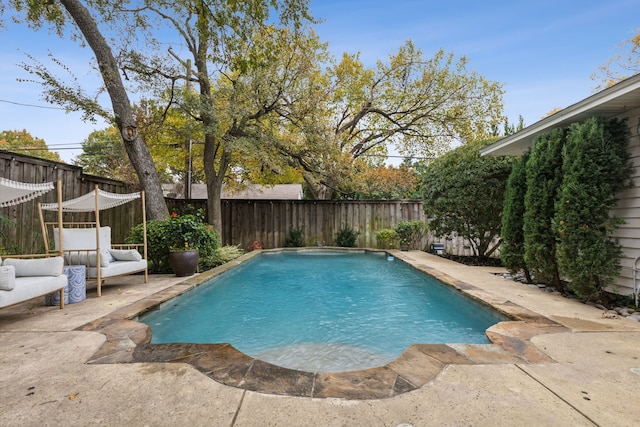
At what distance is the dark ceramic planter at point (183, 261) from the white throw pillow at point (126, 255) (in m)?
0.59

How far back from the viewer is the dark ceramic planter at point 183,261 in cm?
529

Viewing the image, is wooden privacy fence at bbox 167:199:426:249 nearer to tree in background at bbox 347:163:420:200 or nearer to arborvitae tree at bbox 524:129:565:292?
arborvitae tree at bbox 524:129:565:292

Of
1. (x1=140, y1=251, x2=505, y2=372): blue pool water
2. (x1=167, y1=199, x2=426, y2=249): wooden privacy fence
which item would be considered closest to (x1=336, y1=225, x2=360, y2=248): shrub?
(x1=167, y1=199, x2=426, y2=249): wooden privacy fence

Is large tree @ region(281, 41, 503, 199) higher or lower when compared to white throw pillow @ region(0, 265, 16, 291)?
higher

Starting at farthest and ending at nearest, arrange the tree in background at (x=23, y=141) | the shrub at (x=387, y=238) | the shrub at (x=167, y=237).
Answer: the tree in background at (x=23, y=141) → the shrub at (x=387, y=238) → the shrub at (x=167, y=237)

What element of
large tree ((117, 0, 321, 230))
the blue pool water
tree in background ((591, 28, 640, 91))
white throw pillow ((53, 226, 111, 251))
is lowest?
the blue pool water

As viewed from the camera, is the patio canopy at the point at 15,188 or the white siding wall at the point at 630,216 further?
the white siding wall at the point at 630,216

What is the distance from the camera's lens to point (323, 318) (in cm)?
375

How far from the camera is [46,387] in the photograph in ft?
5.47

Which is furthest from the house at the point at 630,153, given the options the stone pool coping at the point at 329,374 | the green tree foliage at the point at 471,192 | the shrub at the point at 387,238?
the shrub at the point at 387,238

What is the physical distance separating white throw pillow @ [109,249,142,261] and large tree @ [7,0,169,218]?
71.6 inches

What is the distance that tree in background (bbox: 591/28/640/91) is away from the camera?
11.5 meters

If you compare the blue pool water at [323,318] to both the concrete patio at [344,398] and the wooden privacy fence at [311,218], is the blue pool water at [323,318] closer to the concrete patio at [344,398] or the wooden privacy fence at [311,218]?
the concrete patio at [344,398]

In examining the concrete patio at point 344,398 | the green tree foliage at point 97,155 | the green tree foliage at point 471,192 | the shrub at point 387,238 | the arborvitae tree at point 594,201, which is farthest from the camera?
the green tree foliage at point 97,155
